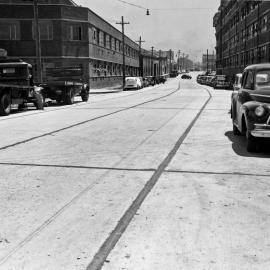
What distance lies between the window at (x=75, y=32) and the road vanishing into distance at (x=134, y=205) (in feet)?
148

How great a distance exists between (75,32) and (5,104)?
121ft

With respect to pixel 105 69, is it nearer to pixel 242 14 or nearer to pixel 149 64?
pixel 242 14

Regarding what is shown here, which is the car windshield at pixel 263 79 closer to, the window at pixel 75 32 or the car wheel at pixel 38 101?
the car wheel at pixel 38 101

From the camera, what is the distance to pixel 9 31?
2062 inches

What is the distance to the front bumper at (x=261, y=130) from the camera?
9.04 m

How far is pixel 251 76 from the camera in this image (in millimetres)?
10773

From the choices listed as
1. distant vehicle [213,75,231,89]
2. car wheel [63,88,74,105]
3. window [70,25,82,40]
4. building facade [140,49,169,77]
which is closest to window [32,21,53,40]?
A: window [70,25,82,40]

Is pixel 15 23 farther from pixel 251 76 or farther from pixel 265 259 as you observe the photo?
pixel 265 259

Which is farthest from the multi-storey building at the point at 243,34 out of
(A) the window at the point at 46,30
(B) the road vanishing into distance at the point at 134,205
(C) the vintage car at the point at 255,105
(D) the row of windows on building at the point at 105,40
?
(B) the road vanishing into distance at the point at 134,205

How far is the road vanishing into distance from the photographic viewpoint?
4297mm

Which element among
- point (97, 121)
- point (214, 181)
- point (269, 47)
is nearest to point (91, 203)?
point (214, 181)

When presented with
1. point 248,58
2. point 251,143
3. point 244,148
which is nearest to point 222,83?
point 248,58

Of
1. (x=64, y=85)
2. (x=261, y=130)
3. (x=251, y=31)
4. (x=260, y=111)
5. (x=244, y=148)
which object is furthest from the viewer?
(x=251, y=31)

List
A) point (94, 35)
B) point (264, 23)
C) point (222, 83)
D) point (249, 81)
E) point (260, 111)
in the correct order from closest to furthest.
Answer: point (260, 111) < point (249, 81) < point (222, 83) < point (264, 23) < point (94, 35)
